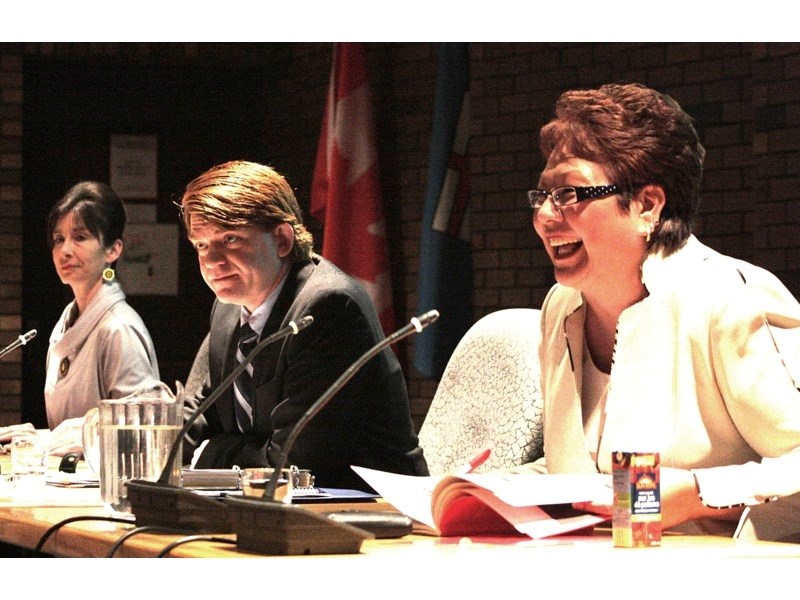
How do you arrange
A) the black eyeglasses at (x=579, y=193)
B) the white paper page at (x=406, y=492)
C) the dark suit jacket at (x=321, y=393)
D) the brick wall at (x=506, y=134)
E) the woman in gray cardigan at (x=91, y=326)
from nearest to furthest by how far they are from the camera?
the white paper page at (x=406, y=492) → the black eyeglasses at (x=579, y=193) → the dark suit jacket at (x=321, y=393) → the woman in gray cardigan at (x=91, y=326) → the brick wall at (x=506, y=134)

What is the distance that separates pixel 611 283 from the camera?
7.80 ft

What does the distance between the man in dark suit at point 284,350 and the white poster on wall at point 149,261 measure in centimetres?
402

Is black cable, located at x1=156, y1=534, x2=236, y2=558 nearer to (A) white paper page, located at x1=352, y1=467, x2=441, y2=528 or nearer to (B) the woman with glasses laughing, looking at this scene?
(A) white paper page, located at x1=352, y1=467, x2=441, y2=528

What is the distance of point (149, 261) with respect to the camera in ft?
23.8

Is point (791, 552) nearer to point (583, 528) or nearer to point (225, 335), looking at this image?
point (583, 528)

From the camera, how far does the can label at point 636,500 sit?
178 centimetres

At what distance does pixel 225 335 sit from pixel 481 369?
0.66m

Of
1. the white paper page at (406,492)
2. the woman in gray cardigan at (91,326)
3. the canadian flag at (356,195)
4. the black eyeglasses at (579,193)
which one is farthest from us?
the canadian flag at (356,195)

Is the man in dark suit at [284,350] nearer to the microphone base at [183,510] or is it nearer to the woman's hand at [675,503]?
the microphone base at [183,510]

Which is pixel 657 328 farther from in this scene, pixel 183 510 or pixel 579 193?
pixel 183 510

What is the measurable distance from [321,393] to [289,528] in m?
1.27

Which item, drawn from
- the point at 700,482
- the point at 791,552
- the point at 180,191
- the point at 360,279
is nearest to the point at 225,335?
the point at 700,482

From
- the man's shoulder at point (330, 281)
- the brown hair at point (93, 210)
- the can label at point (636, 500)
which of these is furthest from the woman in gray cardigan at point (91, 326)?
the can label at point (636, 500)

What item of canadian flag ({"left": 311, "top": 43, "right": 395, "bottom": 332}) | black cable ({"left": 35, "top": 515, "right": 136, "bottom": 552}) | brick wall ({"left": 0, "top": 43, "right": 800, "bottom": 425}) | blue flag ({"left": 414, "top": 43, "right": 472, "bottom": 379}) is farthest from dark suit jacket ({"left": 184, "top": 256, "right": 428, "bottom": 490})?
canadian flag ({"left": 311, "top": 43, "right": 395, "bottom": 332})
